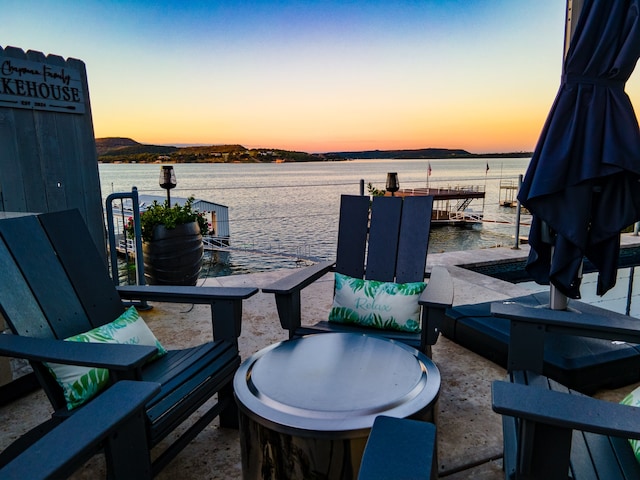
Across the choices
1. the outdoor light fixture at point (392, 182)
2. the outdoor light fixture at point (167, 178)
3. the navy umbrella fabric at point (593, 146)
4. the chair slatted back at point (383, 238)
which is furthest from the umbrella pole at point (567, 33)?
the outdoor light fixture at point (167, 178)

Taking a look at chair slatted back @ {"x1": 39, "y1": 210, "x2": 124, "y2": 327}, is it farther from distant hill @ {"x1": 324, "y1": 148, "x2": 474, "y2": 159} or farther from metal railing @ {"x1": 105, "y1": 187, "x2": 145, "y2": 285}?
distant hill @ {"x1": 324, "y1": 148, "x2": 474, "y2": 159}

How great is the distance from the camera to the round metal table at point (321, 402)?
110 centimetres

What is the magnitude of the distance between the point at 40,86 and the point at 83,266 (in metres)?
1.67

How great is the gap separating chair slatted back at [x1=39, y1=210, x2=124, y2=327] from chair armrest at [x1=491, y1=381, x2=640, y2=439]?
1.65m

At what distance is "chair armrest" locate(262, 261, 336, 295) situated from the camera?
1.99 meters

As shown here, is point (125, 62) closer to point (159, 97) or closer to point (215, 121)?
point (159, 97)

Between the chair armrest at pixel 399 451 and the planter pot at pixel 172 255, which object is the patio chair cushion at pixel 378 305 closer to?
the chair armrest at pixel 399 451

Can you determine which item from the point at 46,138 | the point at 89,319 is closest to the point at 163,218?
the point at 46,138

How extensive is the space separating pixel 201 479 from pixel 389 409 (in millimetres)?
888

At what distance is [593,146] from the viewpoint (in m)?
1.70

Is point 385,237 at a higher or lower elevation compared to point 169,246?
higher

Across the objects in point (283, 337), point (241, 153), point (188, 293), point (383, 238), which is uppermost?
point (241, 153)

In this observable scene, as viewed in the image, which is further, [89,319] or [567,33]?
[567,33]

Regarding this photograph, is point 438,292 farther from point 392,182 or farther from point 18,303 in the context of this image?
point 392,182
